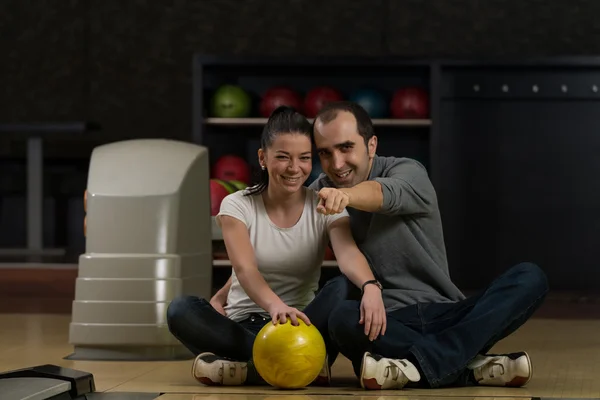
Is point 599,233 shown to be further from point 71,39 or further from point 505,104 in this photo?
point 71,39

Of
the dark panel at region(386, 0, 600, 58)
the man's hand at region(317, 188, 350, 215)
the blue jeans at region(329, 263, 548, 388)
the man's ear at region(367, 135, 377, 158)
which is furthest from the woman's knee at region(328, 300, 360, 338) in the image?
the dark panel at region(386, 0, 600, 58)

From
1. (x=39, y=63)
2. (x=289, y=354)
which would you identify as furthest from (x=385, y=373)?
(x=39, y=63)

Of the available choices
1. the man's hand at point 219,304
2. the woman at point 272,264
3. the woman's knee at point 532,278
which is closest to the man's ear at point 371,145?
the woman at point 272,264

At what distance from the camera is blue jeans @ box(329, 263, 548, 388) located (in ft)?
9.48

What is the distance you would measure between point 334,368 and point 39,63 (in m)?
4.71

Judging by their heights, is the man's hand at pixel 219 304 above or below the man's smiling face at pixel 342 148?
below

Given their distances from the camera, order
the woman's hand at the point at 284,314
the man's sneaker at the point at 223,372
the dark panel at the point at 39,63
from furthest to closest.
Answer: the dark panel at the point at 39,63
the man's sneaker at the point at 223,372
the woman's hand at the point at 284,314

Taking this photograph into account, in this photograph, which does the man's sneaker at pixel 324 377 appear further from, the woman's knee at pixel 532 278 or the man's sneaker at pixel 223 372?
the woman's knee at pixel 532 278

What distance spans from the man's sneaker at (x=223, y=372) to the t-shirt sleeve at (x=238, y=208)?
15.4 inches

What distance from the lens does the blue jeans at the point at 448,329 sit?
2.89 meters

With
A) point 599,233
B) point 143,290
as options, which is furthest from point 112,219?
point 599,233

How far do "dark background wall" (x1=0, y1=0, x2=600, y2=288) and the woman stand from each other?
376cm

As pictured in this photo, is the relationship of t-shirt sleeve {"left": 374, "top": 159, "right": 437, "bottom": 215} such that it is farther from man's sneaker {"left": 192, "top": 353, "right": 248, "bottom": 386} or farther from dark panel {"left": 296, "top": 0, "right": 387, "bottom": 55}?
dark panel {"left": 296, "top": 0, "right": 387, "bottom": 55}

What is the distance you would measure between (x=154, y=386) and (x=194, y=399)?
0.28m
